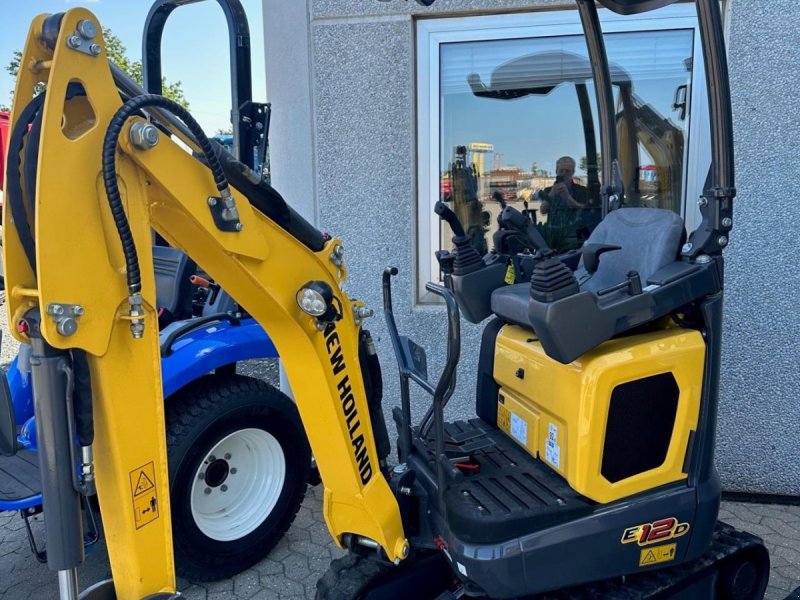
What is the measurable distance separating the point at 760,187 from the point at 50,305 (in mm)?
3328

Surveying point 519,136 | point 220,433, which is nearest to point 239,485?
point 220,433

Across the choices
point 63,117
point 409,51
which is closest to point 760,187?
point 409,51

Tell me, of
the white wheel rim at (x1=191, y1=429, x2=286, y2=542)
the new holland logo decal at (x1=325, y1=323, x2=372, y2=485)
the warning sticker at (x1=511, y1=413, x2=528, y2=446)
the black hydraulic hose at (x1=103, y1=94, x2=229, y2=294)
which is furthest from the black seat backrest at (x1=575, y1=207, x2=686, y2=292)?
the white wheel rim at (x1=191, y1=429, x2=286, y2=542)

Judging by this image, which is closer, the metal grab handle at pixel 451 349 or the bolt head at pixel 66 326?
the bolt head at pixel 66 326

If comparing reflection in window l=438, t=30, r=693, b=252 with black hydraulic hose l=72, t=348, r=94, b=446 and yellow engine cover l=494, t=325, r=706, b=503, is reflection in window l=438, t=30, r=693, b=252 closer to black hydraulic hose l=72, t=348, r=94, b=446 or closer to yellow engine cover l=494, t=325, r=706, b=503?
yellow engine cover l=494, t=325, r=706, b=503

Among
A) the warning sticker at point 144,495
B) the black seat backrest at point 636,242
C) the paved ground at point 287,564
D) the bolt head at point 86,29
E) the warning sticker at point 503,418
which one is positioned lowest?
the paved ground at point 287,564

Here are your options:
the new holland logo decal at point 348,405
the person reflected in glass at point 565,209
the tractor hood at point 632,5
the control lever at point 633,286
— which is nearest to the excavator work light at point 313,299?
the new holland logo decal at point 348,405

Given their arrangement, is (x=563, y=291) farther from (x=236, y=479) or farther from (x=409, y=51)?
(x=409, y=51)

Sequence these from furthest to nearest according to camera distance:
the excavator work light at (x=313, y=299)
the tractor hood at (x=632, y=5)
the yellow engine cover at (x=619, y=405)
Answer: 1. the tractor hood at (x=632, y=5)
2. the yellow engine cover at (x=619, y=405)
3. the excavator work light at (x=313, y=299)

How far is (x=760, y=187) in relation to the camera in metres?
3.33

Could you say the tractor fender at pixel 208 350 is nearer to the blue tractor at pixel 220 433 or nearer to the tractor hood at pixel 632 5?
the blue tractor at pixel 220 433

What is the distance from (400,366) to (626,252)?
0.93 meters

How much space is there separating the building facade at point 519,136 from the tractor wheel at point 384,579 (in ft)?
5.37

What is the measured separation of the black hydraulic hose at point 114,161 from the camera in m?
1.33
